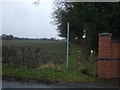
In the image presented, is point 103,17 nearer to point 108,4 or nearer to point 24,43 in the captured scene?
point 108,4

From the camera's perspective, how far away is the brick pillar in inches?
487

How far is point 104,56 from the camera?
1246cm

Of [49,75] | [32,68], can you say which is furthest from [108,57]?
[32,68]

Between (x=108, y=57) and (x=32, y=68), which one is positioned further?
(x=32, y=68)

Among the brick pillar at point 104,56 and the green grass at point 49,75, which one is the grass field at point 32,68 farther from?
the brick pillar at point 104,56

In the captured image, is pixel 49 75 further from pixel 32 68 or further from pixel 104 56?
pixel 104 56

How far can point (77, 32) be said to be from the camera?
101 ft

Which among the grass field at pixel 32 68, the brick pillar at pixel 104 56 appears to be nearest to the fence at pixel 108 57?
the brick pillar at pixel 104 56

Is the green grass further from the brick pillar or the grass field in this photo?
the brick pillar

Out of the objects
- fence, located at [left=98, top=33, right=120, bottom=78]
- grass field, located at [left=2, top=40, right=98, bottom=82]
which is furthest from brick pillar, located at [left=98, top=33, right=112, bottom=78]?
grass field, located at [left=2, top=40, right=98, bottom=82]

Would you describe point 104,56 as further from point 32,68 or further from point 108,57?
point 32,68

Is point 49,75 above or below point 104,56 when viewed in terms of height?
below

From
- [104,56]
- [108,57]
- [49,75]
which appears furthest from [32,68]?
[108,57]

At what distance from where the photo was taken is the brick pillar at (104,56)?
12.4 m
